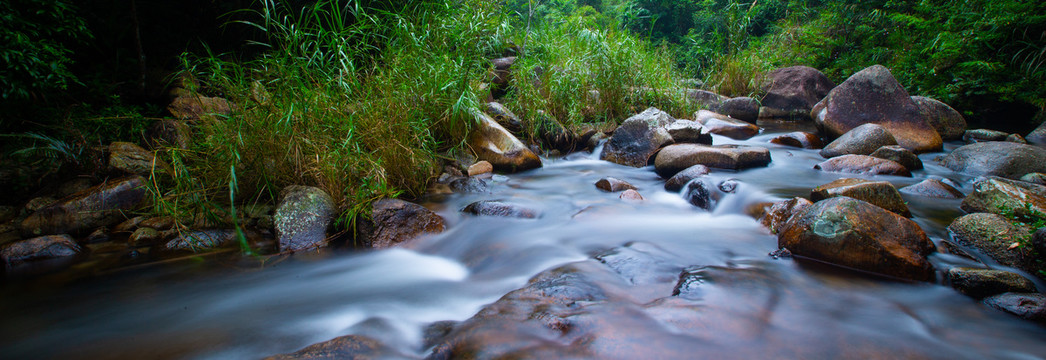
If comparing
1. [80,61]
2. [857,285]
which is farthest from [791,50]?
[80,61]

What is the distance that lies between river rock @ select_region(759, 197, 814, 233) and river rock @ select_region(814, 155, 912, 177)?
6.59ft

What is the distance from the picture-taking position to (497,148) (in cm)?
509

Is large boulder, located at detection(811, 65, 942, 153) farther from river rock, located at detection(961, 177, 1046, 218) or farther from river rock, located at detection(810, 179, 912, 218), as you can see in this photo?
river rock, located at detection(810, 179, 912, 218)

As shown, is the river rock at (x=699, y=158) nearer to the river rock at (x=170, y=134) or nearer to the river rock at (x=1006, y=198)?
the river rock at (x=1006, y=198)

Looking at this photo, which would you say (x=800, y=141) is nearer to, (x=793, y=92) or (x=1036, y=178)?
(x=1036, y=178)

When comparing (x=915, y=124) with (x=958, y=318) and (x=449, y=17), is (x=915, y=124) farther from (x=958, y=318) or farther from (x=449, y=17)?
(x=449, y=17)

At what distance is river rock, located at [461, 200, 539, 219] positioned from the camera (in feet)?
12.1

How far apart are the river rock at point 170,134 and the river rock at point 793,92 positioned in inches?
356

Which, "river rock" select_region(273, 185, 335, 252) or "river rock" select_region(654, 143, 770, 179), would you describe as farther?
"river rock" select_region(654, 143, 770, 179)

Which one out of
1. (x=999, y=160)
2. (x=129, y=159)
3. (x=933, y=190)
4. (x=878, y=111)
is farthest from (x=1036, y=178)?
(x=129, y=159)

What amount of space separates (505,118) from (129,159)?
3.67 meters

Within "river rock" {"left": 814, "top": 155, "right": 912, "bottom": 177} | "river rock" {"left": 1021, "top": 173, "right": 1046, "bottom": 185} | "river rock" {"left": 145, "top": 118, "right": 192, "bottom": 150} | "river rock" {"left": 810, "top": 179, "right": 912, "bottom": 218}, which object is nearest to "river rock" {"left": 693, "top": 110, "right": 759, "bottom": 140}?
"river rock" {"left": 814, "top": 155, "right": 912, "bottom": 177}

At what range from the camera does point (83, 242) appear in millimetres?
3152

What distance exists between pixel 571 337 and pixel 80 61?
562 centimetres
